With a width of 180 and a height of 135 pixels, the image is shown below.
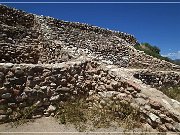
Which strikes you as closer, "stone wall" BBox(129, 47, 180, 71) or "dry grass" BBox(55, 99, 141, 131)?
"dry grass" BBox(55, 99, 141, 131)

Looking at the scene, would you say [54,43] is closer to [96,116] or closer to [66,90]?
[66,90]

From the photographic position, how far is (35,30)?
57.0 ft

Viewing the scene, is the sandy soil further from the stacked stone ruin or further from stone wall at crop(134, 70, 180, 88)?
stone wall at crop(134, 70, 180, 88)

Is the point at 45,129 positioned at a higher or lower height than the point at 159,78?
lower

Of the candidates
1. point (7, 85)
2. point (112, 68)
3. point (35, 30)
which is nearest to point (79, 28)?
point (35, 30)

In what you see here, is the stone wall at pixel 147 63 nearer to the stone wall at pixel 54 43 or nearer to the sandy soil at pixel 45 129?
the stone wall at pixel 54 43

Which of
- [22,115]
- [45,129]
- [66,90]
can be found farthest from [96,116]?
[22,115]

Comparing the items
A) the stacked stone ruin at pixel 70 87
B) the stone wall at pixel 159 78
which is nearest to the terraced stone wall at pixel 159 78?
the stone wall at pixel 159 78

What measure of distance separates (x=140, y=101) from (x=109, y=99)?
3.94 ft

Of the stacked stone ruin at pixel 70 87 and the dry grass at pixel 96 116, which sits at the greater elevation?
the stacked stone ruin at pixel 70 87

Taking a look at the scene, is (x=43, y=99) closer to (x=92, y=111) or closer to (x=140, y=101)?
(x=92, y=111)

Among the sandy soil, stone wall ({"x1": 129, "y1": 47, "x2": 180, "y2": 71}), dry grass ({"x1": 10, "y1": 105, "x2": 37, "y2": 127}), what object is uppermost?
stone wall ({"x1": 129, "y1": 47, "x2": 180, "y2": 71})

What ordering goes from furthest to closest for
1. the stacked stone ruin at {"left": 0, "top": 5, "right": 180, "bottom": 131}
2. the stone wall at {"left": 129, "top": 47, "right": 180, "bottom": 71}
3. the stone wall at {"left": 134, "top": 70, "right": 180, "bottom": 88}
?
the stone wall at {"left": 129, "top": 47, "right": 180, "bottom": 71}
the stone wall at {"left": 134, "top": 70, "right": 180, "bottom": 88}
the stacked stone ruin at {"left": 0, "top": 5, "right": 180, "bottom": 131}

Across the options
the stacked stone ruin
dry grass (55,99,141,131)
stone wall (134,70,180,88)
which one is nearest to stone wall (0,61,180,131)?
the stacked stone ruin
